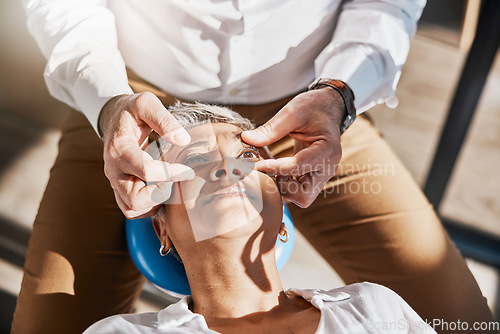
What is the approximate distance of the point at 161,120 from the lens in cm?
100

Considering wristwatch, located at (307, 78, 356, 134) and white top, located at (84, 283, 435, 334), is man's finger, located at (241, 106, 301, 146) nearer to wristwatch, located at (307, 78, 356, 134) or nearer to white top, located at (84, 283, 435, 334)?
wristwatch, located at (307, 78, 356, 134)

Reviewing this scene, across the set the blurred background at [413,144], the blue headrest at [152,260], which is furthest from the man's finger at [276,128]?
the blurred background at [413,144]

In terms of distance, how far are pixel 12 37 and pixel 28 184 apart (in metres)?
0.66

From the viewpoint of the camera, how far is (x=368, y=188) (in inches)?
52.5

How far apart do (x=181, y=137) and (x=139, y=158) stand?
101 millimetres

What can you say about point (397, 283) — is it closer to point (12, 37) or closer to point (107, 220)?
point (107, 220)

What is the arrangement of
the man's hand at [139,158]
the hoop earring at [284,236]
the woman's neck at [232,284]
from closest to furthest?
the man's hand at [139,158] < the woman's neck at [232,284] < the hoop earring at [284,236]

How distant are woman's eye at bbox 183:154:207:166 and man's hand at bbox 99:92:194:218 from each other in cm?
3

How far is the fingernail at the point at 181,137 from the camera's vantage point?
3.24 feet

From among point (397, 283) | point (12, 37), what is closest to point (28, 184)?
point (12, 37)

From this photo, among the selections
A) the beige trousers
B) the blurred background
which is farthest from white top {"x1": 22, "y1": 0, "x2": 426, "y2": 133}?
the blurred background

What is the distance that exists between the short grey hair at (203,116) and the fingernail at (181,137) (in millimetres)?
125

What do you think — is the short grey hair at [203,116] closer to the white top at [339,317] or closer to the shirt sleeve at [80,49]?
the shirt sleeve at [80,49]

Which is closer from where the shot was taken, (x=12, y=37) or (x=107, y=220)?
(x=107, y=220)
